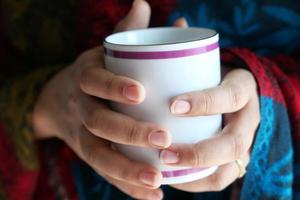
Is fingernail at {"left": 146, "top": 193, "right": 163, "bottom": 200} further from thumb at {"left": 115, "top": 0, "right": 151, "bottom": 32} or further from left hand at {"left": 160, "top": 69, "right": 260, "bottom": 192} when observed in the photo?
thumb at {"left": 115, "top": 0, "right": 151, "bottom": 32}

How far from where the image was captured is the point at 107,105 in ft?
1.91

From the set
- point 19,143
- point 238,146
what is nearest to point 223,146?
point 238,146

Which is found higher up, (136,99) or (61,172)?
(136,99)

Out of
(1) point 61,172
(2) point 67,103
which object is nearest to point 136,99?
(2) point 67,103

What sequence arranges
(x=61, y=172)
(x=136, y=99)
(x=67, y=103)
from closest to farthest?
(x=136, y=99), (x=67, y=103), (x=61, y=172)

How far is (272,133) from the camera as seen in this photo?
2.14 feet

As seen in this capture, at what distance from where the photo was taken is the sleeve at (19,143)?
29.8 inches

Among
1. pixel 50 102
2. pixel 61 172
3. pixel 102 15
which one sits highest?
pixel 102 15

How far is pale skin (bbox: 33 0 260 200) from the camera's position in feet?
1.68

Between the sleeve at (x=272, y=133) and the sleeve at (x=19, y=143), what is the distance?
30cm

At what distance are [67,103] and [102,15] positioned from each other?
16 cm

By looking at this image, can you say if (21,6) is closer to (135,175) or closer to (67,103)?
(67,103)

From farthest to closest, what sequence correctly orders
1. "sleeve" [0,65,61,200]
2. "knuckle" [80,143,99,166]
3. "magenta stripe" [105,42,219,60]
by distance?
1. "sleeve" [0,65,61,200]
2. "knuckle" [80,143,99,166]
3. "magenta stripe" [105,42,219,60]

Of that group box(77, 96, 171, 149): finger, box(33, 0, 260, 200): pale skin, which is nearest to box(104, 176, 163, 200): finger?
box(33, 0, 260, 200): pale skin
